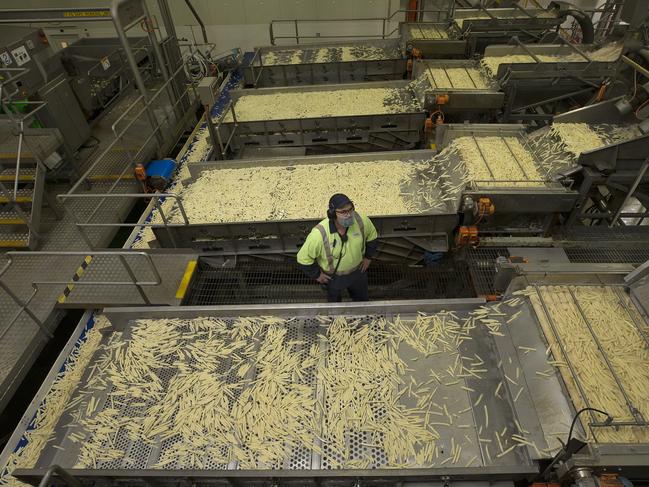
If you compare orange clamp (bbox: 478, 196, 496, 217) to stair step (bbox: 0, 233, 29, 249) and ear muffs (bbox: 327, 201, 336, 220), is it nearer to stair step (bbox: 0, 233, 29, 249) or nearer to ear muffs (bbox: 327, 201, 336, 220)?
ear muffs (bbox: 327, 201, 336, 220)

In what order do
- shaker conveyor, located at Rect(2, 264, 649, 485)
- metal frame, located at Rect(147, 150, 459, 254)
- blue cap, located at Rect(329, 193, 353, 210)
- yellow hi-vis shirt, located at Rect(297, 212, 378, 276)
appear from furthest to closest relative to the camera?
metal frame, located at Rect(147, 150, 459, 254) → yellow hi-vis shirt, located at Rect(297, 212, 378, 276) → blue cap, located at Rect(329, 193, 353, 210) → shaker conveyor, located at Rect(2, 264, 649, 485)

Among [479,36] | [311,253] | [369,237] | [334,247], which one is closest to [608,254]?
Answer: [369,237]

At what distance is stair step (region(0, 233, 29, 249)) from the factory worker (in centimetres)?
466

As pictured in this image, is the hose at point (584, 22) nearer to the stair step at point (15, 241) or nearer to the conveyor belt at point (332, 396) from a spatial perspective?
the conveyor belt at point (332, 396)

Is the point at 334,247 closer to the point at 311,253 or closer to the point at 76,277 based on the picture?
the point at 311,253

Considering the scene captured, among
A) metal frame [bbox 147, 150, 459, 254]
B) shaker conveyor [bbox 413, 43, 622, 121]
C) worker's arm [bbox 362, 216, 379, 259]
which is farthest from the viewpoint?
shaker conveyor [bbox 413, 43, 622, 121]

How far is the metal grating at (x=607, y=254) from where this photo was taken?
477cm

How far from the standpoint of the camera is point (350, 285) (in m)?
4.39

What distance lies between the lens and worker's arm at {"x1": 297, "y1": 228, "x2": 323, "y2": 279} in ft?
12.7

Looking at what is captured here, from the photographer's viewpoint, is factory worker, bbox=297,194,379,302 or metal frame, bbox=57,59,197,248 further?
metal frame, bbox=57,59,197,248

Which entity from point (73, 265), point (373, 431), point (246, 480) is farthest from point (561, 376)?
point (73, 265)

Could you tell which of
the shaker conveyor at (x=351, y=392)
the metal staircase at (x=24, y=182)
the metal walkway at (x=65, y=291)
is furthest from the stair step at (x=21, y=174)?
the shaker conveyor at (x=351, y=392)

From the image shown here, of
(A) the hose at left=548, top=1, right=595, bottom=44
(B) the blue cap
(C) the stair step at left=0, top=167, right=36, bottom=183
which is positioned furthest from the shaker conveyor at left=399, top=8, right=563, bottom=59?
(C) the stair step at left=0, top=167, right=36, bottom=183

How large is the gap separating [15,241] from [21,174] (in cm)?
126
